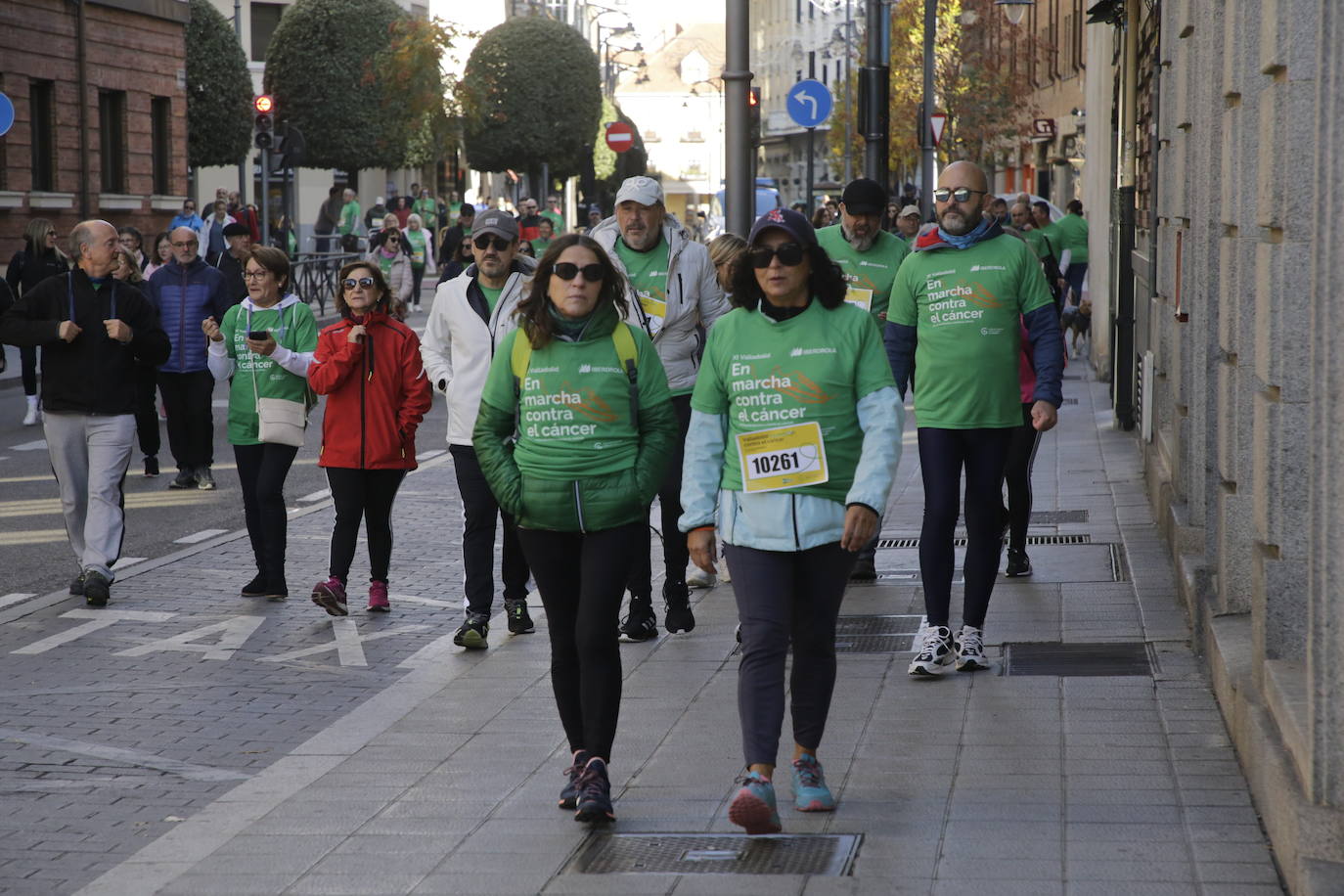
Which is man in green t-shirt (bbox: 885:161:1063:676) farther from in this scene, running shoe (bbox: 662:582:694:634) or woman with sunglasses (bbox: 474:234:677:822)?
woman with sunglasses (bbox: 474:234:677:822)

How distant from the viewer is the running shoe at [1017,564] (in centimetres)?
1004

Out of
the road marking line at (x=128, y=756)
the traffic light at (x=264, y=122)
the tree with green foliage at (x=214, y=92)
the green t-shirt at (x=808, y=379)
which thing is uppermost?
the tree with green foliage at (x=214, y=92)

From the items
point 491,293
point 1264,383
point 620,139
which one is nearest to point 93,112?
point 620,139

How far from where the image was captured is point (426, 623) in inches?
373

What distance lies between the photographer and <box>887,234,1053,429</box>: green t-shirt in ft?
25.4

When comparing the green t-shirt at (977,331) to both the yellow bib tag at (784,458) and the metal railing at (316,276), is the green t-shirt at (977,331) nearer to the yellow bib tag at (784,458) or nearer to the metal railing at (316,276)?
the yellow bib tag at (784,458)

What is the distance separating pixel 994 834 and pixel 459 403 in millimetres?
3974

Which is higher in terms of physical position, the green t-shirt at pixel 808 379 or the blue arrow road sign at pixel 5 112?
the blue arrow road sign at pixel 5 112

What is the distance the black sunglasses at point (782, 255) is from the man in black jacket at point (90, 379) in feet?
16.8

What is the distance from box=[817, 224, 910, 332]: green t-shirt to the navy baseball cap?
145 inches

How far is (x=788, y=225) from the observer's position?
5.79 m

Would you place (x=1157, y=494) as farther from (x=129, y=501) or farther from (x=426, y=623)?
(x=129, y=501)

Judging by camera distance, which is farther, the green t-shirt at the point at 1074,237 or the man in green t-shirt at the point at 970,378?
the green t-shirt at the point at 1074,237

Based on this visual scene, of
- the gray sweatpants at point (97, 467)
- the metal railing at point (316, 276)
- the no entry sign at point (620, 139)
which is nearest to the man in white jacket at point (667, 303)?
the gray sweatpants at point (97, 467)
